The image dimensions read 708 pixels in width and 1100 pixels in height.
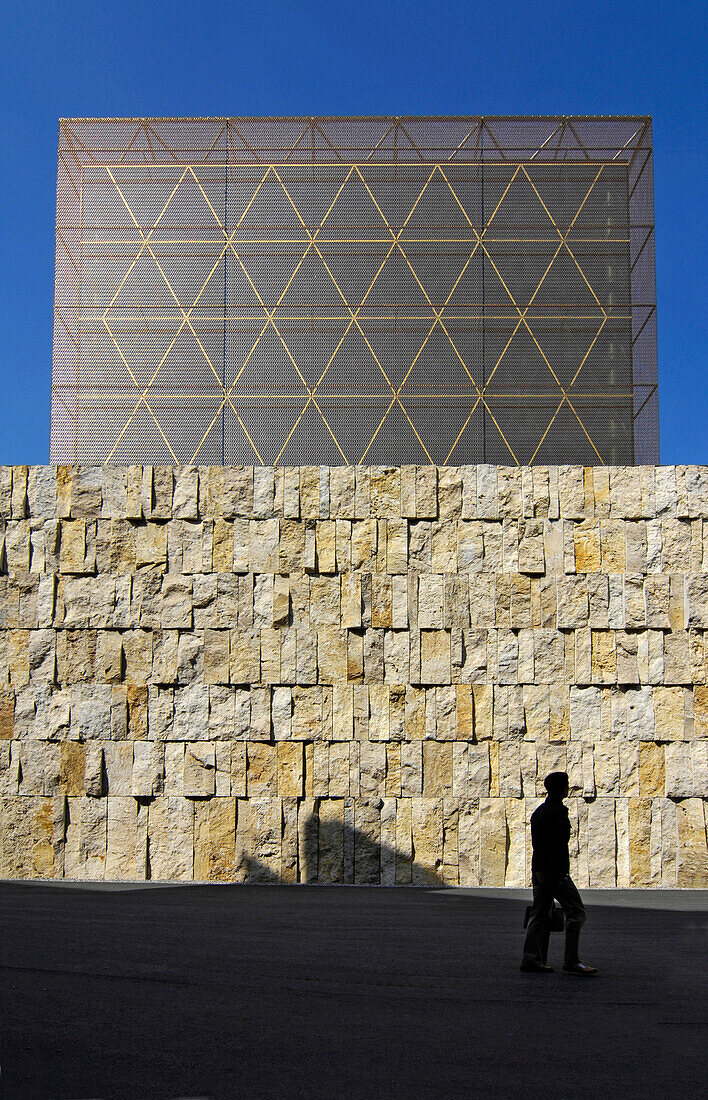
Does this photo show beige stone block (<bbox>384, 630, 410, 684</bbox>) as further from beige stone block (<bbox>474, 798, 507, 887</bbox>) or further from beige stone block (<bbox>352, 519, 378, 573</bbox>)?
beige stone block (<bbox>474, 798, 507, 887</bbox>)

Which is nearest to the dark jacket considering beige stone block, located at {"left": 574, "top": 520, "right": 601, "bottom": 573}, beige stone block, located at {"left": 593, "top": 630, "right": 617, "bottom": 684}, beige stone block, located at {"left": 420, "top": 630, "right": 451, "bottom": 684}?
beige stone block, located at {"left": 420, "top": 630, "right": 451, "bottom": 684}

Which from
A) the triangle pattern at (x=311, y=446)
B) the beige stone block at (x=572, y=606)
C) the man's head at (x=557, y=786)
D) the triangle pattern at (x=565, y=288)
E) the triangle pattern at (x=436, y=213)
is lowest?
the man's head at (x=557, y=786)

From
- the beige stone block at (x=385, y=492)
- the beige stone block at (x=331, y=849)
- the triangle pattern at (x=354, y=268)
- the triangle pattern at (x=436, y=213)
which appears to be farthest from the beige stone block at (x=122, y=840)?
the triangle pattern at (x=436, y=213)

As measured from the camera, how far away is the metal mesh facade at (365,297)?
891 inches

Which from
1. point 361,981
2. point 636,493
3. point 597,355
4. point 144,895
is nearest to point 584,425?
point 597,355

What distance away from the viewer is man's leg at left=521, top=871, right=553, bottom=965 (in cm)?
691

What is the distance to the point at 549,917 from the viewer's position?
692 centimetres

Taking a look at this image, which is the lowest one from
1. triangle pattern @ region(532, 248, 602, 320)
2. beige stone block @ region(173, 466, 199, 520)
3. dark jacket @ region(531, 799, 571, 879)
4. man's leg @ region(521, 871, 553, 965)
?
man's leg @ region(521, 871, 553, 965)

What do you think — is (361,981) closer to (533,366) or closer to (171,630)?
(171,630)

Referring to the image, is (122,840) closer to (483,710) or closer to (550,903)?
(483,710)

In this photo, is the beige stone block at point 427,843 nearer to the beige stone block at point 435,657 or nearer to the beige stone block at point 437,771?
the beige stone block at point 437,771

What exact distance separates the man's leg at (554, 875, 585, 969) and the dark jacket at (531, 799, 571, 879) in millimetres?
88

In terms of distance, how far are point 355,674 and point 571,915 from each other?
22.1 feet

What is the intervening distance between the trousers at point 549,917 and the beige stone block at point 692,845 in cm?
662
